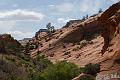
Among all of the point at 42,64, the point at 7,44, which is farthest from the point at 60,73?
the point at 7,44

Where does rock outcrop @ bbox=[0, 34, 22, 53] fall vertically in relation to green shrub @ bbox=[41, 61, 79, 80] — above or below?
above

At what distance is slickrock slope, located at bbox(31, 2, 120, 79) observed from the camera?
184 feet

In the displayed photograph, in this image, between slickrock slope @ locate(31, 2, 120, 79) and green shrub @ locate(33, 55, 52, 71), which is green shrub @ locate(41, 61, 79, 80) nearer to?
slickrock slope @ locate(31, 2, 120, 79)

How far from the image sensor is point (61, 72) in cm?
5538

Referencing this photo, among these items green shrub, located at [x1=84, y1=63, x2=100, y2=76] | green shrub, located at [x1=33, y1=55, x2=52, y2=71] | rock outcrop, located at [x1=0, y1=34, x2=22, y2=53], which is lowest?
green shrub, located at [x1=84, y1=63, x2=100, y2=76]

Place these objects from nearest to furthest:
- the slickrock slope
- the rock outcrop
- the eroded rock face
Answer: the slickrock slope, the eroded rock face, the rock outcrop

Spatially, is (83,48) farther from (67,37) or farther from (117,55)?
(117,55)

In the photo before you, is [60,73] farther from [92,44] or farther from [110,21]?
[92,44]

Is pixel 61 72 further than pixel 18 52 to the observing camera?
No

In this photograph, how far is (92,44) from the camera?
101312 millimetres

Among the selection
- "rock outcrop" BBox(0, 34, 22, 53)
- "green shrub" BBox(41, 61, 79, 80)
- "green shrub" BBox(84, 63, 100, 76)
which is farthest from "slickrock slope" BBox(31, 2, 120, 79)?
"rock outcrop" BBox(0, 34, 22, 53)

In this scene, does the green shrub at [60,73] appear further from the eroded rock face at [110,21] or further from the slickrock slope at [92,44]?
the eroded rock face at [110,21]

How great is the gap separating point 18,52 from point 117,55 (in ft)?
177

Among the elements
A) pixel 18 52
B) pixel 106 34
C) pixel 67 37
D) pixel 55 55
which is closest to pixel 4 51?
pixel 18 52
